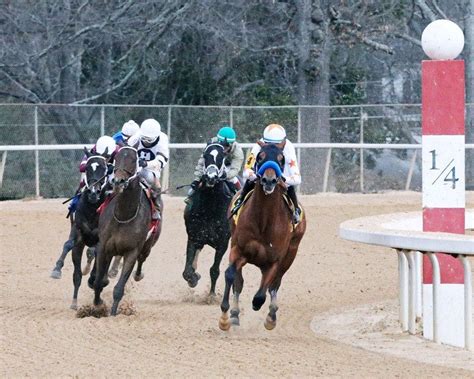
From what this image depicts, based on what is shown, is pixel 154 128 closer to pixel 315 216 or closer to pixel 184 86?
pixel 315 216

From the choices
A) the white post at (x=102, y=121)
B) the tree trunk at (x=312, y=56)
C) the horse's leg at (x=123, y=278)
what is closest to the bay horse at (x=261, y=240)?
the horse's leg at (x=123, y=278)

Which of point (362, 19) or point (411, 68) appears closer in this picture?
point (362, 19)

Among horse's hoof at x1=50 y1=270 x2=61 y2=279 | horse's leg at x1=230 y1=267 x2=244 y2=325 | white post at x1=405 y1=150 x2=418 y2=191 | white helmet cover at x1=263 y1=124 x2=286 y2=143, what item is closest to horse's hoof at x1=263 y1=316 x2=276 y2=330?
horse's leg at x1=230 y1=267 x2=244 y2=325

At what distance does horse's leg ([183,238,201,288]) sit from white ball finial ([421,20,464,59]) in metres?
4.33

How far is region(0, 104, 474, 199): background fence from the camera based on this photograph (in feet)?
75.7

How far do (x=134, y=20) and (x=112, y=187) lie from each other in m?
15.7

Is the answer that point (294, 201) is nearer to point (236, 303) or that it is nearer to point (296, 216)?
point (296, 216)

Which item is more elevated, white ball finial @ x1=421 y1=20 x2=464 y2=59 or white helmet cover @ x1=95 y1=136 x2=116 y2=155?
white ball finial @ x1=421 y1=20 x2=464 y2=59

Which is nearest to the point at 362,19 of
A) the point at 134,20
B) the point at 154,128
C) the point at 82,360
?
the point at 134,20

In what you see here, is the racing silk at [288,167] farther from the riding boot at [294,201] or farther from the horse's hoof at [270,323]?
the horse's hoof at [270,323]

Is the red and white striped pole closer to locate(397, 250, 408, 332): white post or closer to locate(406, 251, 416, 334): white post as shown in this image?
locate(406, 251, 416, 334): white post

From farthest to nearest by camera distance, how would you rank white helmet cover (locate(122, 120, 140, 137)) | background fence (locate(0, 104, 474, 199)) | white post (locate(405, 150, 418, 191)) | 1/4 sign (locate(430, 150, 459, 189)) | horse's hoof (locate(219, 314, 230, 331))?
white post (locate(405, 150, 418, 191)), background fence (locate(0, 104, 474, 199)), white helmet cover (locate(122, 120, 140, 137)), horse's hoof (locate(219, 314, 230, 331)), 1/4 sign (locate(430, 150, 459, 189))

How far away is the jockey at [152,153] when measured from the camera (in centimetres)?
1239

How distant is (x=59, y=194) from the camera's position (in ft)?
77.3
